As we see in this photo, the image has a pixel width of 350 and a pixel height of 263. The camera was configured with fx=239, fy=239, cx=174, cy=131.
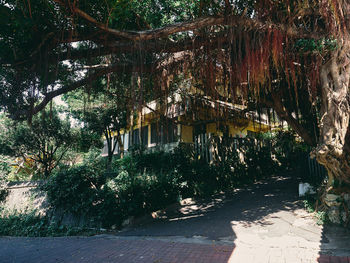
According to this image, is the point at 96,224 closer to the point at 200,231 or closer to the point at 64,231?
the point at 64,231

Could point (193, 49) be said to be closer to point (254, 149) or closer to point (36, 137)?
point (254, 149)

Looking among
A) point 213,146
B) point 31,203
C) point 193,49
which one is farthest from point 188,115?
point 31,203

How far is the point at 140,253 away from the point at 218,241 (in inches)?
66.4

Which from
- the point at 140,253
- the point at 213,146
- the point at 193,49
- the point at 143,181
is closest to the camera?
the point at 140,253

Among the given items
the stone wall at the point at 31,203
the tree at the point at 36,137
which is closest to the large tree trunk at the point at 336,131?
the stone wall at the point at 31,203

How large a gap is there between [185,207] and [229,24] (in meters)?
6.35

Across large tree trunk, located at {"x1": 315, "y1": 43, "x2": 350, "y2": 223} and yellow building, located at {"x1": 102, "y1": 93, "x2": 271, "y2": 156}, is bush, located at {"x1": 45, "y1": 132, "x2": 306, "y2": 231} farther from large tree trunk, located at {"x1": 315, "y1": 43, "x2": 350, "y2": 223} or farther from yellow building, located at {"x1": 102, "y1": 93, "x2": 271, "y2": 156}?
large tree trunk, located at {"x1": 315, "y1": 43, "x2": 350, "y2": 223}

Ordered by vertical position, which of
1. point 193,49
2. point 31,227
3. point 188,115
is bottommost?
point 31,227

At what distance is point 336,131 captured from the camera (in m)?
4.98

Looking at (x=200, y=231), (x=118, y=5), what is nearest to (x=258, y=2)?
(x=118, y=5)

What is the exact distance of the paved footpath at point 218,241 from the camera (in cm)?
429

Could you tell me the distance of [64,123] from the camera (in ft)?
47.5

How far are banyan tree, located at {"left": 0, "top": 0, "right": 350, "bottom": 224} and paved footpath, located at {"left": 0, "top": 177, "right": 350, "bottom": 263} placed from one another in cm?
147

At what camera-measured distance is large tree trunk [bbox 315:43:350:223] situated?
499cm
